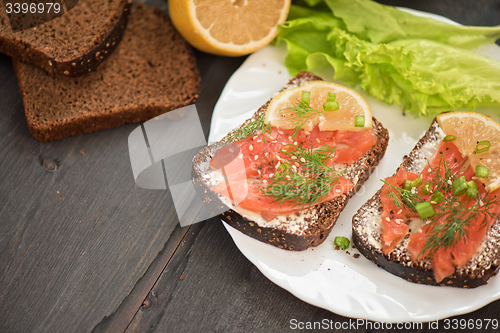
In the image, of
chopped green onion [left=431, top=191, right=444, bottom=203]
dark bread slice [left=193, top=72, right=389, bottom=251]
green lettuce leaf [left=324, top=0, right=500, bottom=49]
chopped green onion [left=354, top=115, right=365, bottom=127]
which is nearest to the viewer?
chopped green onion [left=431, top=191, right=444, bottom=203]

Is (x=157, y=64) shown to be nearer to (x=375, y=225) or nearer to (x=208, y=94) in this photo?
(x=208, y=94)

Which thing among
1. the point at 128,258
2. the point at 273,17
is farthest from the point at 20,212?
the point at 273,17

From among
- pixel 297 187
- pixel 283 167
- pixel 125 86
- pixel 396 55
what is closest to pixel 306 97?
pixel 283 167

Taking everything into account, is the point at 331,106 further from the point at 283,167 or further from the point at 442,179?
the point at 442,179

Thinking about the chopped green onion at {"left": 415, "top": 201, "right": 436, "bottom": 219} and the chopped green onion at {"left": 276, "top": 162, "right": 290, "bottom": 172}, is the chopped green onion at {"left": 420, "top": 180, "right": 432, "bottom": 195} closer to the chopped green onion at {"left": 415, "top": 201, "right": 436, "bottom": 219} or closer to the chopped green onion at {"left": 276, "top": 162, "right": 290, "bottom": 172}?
the chopped green onion at {"left": 415, "top": 201, "right": 436, "bottom": 219}

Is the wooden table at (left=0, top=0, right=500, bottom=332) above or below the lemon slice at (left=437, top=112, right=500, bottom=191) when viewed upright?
below

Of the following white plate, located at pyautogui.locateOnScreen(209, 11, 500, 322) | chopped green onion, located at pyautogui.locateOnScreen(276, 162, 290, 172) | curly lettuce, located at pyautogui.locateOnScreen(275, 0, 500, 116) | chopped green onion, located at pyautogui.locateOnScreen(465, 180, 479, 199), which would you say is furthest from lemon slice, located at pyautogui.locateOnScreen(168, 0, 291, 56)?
chopped green onion, located at pyautogui.locateOnScreen(465, 180, 479, 199)
